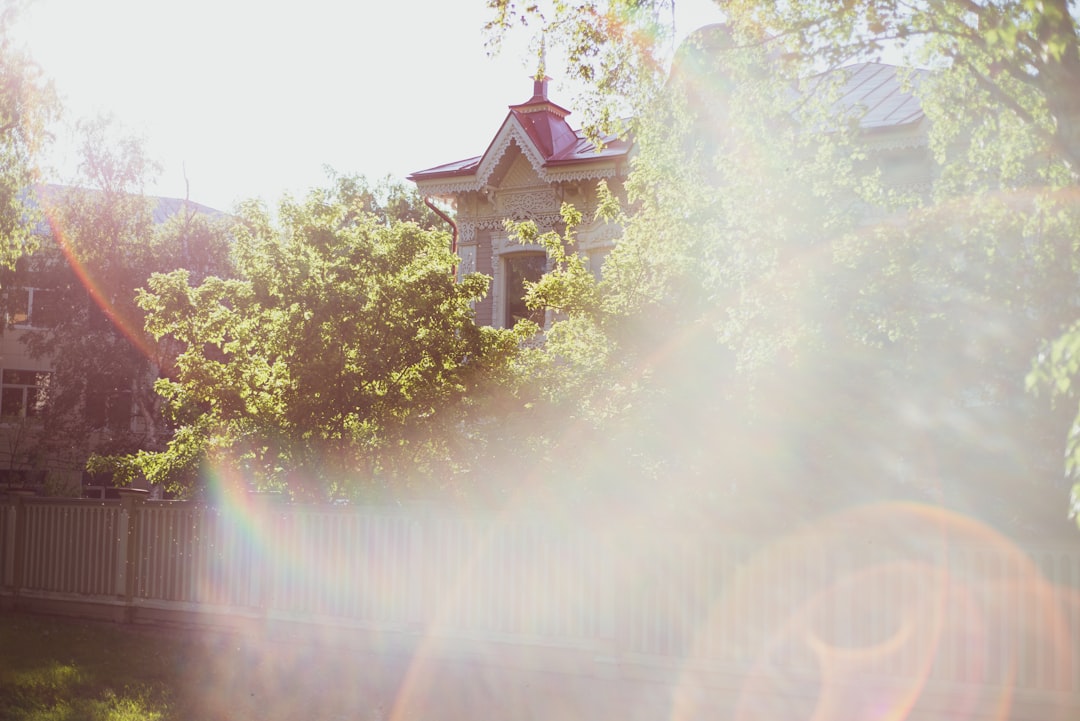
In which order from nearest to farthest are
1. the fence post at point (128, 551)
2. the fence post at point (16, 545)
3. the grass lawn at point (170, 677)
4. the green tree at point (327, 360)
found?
the grass lawn at point (170, 677) < the fence post at point (128, 551) < the green tree at point (327, 360) < the fence post at point (16, 545)

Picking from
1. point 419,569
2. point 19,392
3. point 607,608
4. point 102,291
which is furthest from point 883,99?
point 19,392

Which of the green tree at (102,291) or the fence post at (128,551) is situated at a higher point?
the green tree at (102,291)

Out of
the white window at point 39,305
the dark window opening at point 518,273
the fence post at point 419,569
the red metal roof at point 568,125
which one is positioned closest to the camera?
the fence post at point 419,569

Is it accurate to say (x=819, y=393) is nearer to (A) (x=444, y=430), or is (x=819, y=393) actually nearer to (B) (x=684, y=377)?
(B) (x=684, y=377)

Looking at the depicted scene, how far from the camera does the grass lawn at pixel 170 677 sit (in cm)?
839

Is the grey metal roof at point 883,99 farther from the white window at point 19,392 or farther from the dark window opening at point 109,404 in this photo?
the white window at point 19,392

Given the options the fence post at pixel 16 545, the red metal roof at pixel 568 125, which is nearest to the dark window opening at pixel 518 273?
the red metal roof at pixel 568 125

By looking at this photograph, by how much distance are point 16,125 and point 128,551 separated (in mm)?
11101

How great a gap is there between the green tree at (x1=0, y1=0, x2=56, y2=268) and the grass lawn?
1007 cm

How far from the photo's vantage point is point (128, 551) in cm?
Result: 1319

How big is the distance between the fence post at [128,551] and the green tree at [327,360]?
32.6 inches

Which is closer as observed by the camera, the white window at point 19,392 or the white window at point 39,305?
the white window at point 39,305

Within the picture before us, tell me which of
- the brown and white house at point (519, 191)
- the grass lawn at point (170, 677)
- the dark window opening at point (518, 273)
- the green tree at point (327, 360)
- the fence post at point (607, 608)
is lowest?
the grass lawn at point (170, 677)

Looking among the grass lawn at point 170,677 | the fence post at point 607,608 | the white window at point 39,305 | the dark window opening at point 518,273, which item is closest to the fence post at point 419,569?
the grass lawn at point 170,677
